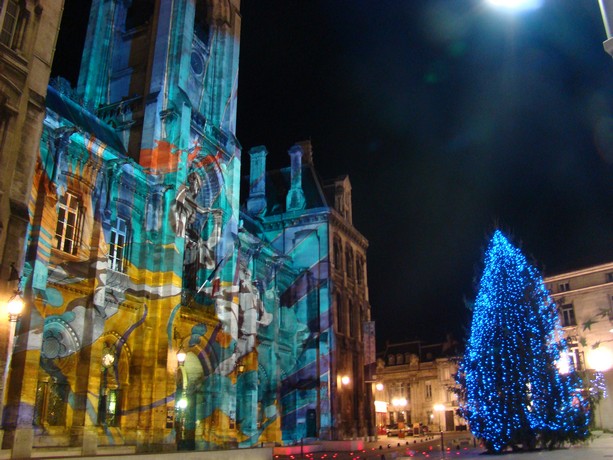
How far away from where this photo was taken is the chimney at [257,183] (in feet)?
148

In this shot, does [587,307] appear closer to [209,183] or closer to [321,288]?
[321,288]

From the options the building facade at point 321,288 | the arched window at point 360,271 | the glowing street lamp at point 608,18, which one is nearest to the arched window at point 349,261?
the building facade at point 321,288

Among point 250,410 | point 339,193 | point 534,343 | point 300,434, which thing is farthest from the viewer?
point 339,193

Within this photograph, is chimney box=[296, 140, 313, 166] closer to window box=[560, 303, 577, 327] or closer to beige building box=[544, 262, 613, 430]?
beige building box=[544, 262, 613, 430]

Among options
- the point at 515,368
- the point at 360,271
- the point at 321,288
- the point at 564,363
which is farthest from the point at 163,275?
the point at 360,271

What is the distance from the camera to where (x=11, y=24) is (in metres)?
17.8

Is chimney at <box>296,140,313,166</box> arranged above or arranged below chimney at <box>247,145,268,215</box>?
above

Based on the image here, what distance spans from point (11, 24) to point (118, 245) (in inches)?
378

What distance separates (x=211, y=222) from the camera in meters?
30.2

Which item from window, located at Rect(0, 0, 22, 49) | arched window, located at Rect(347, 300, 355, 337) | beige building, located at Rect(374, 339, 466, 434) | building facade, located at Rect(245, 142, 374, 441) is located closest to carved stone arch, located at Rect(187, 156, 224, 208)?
building facade, located at Rect(245, 142, 374, 441)

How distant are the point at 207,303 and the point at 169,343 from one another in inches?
195

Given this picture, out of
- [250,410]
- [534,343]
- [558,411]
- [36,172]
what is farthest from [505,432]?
[36,172]

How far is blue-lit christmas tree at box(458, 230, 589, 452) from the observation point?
942 inches

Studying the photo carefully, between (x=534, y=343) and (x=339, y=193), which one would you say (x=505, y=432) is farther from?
(x=339, y=193)
